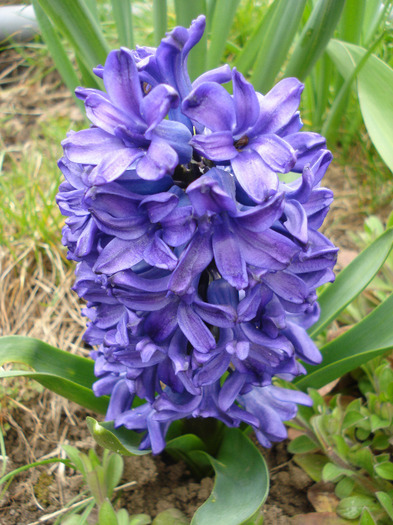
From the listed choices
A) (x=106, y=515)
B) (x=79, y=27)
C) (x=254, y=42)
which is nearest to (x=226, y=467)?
(x=106, y=515)

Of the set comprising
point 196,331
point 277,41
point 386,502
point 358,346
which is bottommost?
point 386,502

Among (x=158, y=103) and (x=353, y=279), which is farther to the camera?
(x=353, y=279)

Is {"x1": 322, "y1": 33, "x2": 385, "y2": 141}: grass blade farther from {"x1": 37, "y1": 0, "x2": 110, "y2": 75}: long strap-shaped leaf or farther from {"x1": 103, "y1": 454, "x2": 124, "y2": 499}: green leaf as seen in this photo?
{"x1": 103, "y1": 454, "x2": 124, "y2": 499}: green leaf

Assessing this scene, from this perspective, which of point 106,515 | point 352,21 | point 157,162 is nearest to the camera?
point 157,162

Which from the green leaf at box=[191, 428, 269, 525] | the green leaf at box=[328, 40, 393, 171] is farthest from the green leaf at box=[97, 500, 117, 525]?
the green leaf at box=[328, 40, 393, 171]

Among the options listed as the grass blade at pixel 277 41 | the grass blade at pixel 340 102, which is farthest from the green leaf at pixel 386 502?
the grass blade at pixel 277 41

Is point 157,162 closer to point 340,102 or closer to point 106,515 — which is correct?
point 106,515

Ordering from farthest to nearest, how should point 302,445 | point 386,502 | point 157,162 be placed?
point 302,445
point 386,502
point 157,162
